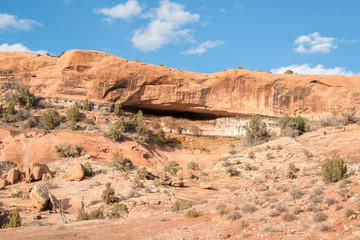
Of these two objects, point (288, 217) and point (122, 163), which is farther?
point (122, 163)

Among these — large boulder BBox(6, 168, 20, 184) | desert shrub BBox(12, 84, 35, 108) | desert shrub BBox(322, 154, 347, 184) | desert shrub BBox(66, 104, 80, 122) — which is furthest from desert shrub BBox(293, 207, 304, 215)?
desert shrub BBox(12, 84, 35, 108)

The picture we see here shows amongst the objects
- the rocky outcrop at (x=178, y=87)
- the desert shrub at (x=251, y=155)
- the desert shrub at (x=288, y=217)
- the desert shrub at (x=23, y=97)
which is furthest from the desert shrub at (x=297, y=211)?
the desert shrub at (x=23, y=97)

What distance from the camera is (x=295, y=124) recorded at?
31156 millimetres

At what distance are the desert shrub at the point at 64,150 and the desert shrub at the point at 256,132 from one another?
1805 centimetres

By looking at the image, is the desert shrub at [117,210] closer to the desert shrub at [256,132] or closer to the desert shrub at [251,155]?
the desert shrub at [251,155]

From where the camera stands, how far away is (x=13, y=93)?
3162cm

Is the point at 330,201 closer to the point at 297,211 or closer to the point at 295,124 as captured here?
the point at 297,211

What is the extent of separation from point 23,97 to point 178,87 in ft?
54.9

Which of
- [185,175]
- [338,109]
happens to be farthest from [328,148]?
[338,109]

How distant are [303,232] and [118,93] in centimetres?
2843

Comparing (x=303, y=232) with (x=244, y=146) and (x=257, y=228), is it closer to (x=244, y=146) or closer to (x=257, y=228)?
(x=257, y=228)

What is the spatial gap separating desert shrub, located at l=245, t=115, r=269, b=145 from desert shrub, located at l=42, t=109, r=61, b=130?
1965 cm

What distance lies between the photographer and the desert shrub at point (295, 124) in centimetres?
3114

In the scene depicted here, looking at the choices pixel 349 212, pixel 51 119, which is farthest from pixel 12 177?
pixel 349 212
